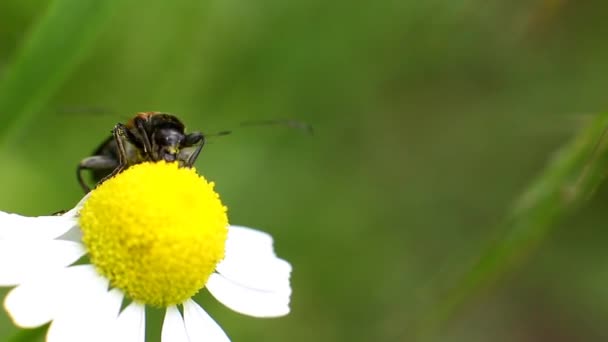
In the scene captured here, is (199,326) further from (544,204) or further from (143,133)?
(544,204)

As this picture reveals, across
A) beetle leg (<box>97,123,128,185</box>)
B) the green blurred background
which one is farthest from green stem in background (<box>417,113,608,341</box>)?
beetle leg (<box>97,123,128,185</box>)

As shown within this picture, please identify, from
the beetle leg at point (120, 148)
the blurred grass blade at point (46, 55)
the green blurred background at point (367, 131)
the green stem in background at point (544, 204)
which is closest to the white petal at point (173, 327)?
the beetle leg at point (120, 148)

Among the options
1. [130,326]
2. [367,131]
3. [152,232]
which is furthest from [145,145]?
[367,131]

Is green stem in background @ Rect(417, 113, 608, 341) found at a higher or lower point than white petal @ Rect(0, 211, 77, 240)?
higher

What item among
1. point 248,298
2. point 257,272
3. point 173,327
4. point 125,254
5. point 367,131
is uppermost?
point 367,131

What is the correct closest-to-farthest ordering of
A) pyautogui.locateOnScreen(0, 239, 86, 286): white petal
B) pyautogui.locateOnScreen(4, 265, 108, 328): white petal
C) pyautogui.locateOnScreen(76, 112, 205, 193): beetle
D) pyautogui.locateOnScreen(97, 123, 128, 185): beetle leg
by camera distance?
pyautogui.locateOnScreen(4, 265, 108, 328): white petal → pyautogui.locateOnScreen(0, 239, 86, 286): white petal → pyautogui.locateOnScreen(97, 123, 128, 185): beetle leg → pyautogui.locateOnScreen(76, 112, 205, 193): beetle

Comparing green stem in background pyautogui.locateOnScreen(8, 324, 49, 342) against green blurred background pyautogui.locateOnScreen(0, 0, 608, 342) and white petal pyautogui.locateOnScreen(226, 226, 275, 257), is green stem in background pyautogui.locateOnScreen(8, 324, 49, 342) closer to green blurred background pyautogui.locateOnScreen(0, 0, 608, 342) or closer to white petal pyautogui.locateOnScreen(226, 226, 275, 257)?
white petal pyautogui.locateOnScreen(226, 226, 275, 257)
